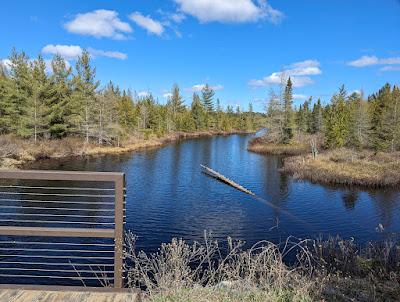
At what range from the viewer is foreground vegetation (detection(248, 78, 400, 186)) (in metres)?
33.1

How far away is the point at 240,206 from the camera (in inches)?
905

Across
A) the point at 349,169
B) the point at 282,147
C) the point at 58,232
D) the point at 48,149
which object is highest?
the point at 58,232

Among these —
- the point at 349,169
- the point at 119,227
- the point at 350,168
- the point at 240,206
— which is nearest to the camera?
the point at 119,227

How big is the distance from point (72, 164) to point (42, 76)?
40.9ft

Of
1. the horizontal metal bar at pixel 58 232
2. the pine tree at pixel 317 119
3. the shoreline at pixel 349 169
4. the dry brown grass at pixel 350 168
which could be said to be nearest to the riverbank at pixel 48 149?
the shoreline at pixel 349 169

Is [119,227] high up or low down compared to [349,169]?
up

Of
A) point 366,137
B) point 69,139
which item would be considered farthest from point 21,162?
point 366,137

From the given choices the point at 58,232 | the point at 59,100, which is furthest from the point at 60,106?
the point at 58,232

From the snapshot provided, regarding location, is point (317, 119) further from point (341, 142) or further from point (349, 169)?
point (349, 169)

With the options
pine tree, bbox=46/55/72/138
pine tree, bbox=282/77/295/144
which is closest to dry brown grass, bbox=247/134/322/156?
pine tree, bbox=282/77/295/144

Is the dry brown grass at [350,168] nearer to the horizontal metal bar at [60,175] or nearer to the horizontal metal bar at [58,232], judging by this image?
the horizontal metal bar at [58,232]

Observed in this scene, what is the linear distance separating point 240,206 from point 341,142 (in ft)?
89.3

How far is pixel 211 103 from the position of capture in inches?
4168

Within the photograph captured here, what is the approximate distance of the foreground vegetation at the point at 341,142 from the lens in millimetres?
33094
